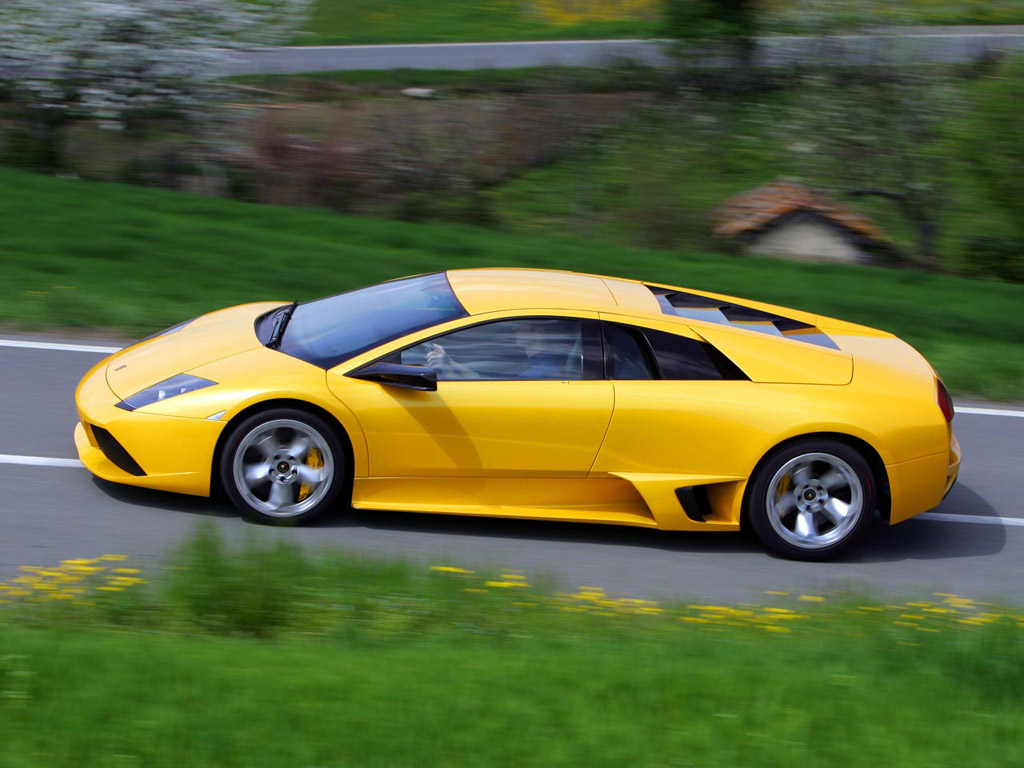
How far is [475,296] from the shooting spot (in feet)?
21.9

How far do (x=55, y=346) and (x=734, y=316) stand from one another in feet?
17.6

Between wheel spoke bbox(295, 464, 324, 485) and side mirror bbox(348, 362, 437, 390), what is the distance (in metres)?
0.53

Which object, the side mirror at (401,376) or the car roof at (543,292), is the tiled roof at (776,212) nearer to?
the car roof at (543,292)

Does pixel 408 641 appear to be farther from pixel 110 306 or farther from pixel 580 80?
pixel 580 80

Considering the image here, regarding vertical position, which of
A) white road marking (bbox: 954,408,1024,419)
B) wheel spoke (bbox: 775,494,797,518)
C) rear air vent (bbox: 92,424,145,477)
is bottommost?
wheel spoke (bbox: 775,494,797,518)

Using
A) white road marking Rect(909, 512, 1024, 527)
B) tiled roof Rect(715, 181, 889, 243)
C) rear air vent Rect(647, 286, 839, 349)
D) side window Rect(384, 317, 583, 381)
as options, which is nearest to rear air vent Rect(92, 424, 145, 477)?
side window Rect(384, 317, 583, 381)

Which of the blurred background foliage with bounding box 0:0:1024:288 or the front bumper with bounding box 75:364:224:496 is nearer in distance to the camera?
the front bumper with bounding box 75:364:224:496

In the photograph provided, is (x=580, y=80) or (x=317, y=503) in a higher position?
(x=580, y=80)

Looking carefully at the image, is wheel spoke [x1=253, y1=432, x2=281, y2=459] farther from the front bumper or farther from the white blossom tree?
the white blossom tree

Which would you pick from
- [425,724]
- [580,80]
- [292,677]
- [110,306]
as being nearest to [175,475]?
[292,677]

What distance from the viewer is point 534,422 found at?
6289 mm

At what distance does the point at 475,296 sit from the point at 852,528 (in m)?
2.44

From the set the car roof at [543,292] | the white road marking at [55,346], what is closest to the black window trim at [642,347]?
the car roof at [543,292]

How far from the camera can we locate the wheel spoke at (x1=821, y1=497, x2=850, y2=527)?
259 inches
